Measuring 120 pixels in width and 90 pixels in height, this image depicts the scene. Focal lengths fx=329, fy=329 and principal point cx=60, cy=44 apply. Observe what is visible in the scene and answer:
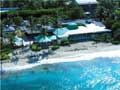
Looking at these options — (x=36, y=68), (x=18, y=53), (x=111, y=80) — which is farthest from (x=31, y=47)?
(x=111, y=80)

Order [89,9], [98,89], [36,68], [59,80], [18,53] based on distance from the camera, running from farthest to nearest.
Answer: [89,9], [18,53], [36,68], [59,80], [98,89]

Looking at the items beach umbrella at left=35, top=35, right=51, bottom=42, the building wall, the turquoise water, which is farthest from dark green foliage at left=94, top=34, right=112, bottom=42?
beach umbrella at left=35, top=35, right=51, bottom=42

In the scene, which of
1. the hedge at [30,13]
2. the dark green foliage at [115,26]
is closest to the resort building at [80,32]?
the dark green foliage at [115,26]

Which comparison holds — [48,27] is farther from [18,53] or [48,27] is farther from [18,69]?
[18,69]

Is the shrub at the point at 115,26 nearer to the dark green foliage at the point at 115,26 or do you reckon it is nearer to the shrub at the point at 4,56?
the dark green foliage at the point at 115,26

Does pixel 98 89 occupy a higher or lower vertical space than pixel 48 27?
lower

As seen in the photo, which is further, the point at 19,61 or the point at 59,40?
the point at 59,40
